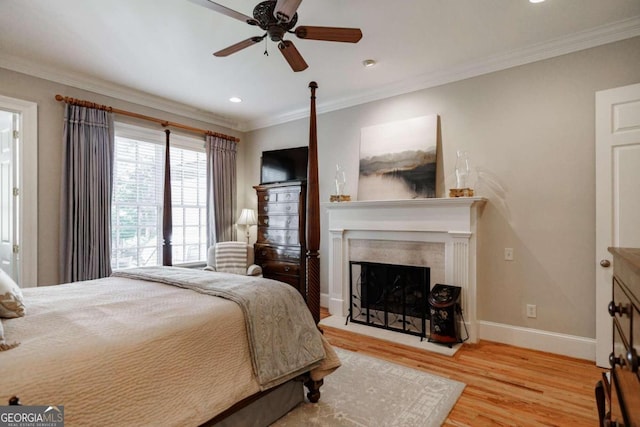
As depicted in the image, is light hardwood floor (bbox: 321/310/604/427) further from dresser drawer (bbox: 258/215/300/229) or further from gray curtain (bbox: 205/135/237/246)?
gray curtain (bbox: 205/135/237/246)

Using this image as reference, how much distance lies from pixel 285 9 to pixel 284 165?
10.3 ft

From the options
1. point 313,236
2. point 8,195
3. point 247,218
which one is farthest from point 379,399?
point 8,195

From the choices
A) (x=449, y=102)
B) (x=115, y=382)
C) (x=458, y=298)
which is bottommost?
(x=458, y=298)

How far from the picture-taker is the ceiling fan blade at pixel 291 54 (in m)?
2.22

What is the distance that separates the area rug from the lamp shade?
2.89 m

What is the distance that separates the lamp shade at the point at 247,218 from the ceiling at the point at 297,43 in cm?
179

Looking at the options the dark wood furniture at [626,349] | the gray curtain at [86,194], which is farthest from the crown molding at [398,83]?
the dark wood furniture at [626,349]

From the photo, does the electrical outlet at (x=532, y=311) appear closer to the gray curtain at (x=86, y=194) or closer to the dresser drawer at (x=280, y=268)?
the dresser drawer at (x=280, y=268)

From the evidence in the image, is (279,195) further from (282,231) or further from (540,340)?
(540,340)

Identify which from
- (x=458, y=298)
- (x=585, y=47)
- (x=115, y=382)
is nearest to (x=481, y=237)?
(x=458, y=298)

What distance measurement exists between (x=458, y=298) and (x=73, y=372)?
3.06 m

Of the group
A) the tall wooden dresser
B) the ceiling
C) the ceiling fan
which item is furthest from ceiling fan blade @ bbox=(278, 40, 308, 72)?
the tall wooden dresser

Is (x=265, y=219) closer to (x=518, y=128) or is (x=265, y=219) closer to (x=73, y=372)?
(x=518, y=128)

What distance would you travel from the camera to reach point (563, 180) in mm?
2918
